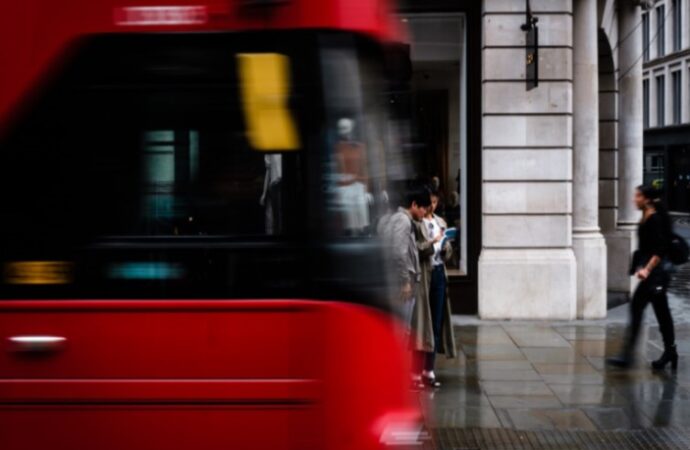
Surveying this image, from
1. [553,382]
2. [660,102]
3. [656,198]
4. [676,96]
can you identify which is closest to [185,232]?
[553,382]

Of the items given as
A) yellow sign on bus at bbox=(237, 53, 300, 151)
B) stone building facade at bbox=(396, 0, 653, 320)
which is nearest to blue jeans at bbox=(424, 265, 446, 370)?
stone building facade at bbox=(396, 0, 653, 320)

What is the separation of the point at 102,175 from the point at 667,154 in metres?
55.8

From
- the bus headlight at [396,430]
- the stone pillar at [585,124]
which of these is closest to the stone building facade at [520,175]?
the stone pillar at [585,124]

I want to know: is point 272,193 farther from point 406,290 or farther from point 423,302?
point 423,302

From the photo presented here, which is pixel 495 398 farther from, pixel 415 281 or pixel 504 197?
pixel 504 197

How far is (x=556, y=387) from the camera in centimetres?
1062

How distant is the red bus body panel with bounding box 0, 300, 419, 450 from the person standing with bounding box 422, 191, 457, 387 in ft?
17.8

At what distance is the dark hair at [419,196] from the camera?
9797 mm

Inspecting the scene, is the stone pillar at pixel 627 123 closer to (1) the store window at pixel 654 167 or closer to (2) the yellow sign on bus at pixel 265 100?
(2) the yellow sign on bus at pixel 265 100

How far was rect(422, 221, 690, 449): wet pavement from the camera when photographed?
29.4 feet

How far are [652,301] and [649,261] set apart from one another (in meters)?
0.45

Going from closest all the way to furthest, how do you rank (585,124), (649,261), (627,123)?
1. (649,261)
2. (585,124)
3. (627,123)

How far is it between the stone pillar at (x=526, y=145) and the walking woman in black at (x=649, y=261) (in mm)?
3664

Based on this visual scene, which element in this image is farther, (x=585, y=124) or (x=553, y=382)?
(x=585, y=124)
